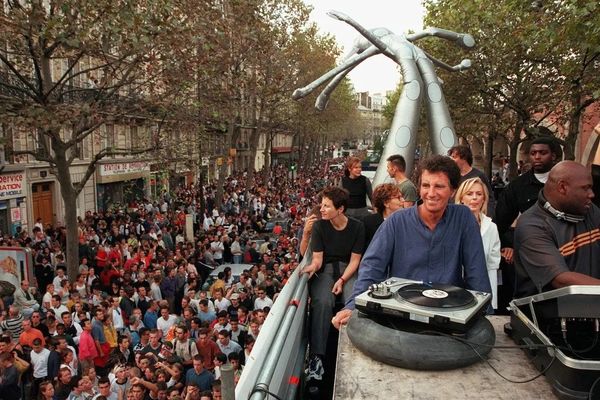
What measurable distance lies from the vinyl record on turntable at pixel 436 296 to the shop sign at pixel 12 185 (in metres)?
21.2

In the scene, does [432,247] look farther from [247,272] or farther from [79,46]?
[79,46]

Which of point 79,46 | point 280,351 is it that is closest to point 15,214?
point 79,46

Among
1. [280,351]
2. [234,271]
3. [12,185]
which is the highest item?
[280,351]

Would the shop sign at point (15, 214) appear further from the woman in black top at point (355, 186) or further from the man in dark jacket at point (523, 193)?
the man in dark jacket at point (523, 193)

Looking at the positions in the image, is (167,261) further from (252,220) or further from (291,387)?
(291,387)

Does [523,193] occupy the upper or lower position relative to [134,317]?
upper

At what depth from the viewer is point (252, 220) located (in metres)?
21.5

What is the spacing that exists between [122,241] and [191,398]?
9.85 m

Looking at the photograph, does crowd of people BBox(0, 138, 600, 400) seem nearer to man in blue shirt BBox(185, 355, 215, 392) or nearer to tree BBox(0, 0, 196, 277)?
man in blue shirt BBox(185, 355, 215, 392)

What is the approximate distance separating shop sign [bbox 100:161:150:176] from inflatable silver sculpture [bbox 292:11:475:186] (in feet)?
61.6

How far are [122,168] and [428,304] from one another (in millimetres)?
29493

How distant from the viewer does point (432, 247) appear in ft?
9.62

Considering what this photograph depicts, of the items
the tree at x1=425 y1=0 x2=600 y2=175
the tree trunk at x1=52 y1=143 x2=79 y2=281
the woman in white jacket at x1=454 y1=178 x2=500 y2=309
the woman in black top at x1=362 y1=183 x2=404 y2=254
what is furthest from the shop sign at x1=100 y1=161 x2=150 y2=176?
the woman in white jacket at x1=454 y1=178 x2=500 y2=309

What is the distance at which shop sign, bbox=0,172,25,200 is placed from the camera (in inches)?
805
